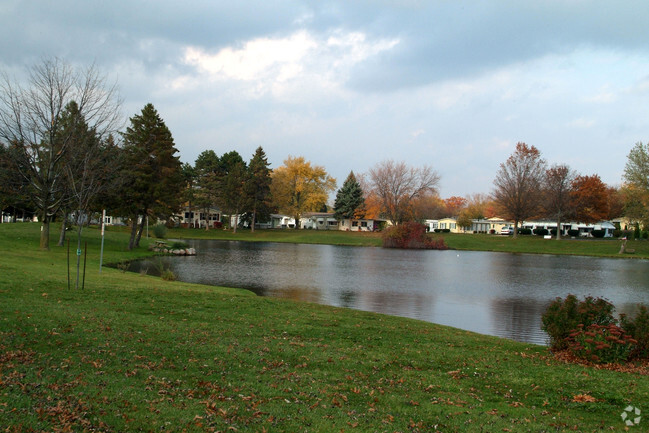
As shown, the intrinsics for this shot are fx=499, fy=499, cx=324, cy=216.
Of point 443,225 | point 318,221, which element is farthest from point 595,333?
point 443,225

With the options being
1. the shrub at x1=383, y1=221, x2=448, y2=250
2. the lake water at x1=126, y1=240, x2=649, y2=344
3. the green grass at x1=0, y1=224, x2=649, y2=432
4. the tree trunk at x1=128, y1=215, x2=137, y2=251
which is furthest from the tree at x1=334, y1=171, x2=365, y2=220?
the green grass at x1=0, y1=224, x2=649, y2=432

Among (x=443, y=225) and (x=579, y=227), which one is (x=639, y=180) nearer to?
(x=579, y=227)

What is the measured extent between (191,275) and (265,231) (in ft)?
196

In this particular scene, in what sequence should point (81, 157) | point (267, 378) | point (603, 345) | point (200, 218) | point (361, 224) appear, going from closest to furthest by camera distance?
point (267, 378)
point (603, 345)
point (81, 157)
point (200, 218)
point (361, 224)

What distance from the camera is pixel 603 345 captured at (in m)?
9.10

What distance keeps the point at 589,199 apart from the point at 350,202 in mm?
41398

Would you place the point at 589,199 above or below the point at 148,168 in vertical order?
above

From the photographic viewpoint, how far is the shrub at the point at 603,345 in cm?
916

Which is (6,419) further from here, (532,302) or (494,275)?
(494,275)

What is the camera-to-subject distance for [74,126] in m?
29.5

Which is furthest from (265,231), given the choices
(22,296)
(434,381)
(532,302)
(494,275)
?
(434,381)

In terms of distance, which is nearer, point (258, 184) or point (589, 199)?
point (589, 199)

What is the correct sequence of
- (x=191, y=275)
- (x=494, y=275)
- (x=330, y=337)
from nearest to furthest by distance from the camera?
(x=330, y=337) → (x=191, y=275) → (x=494, y=275)

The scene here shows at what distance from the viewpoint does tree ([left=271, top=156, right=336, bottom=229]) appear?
98375 mm
